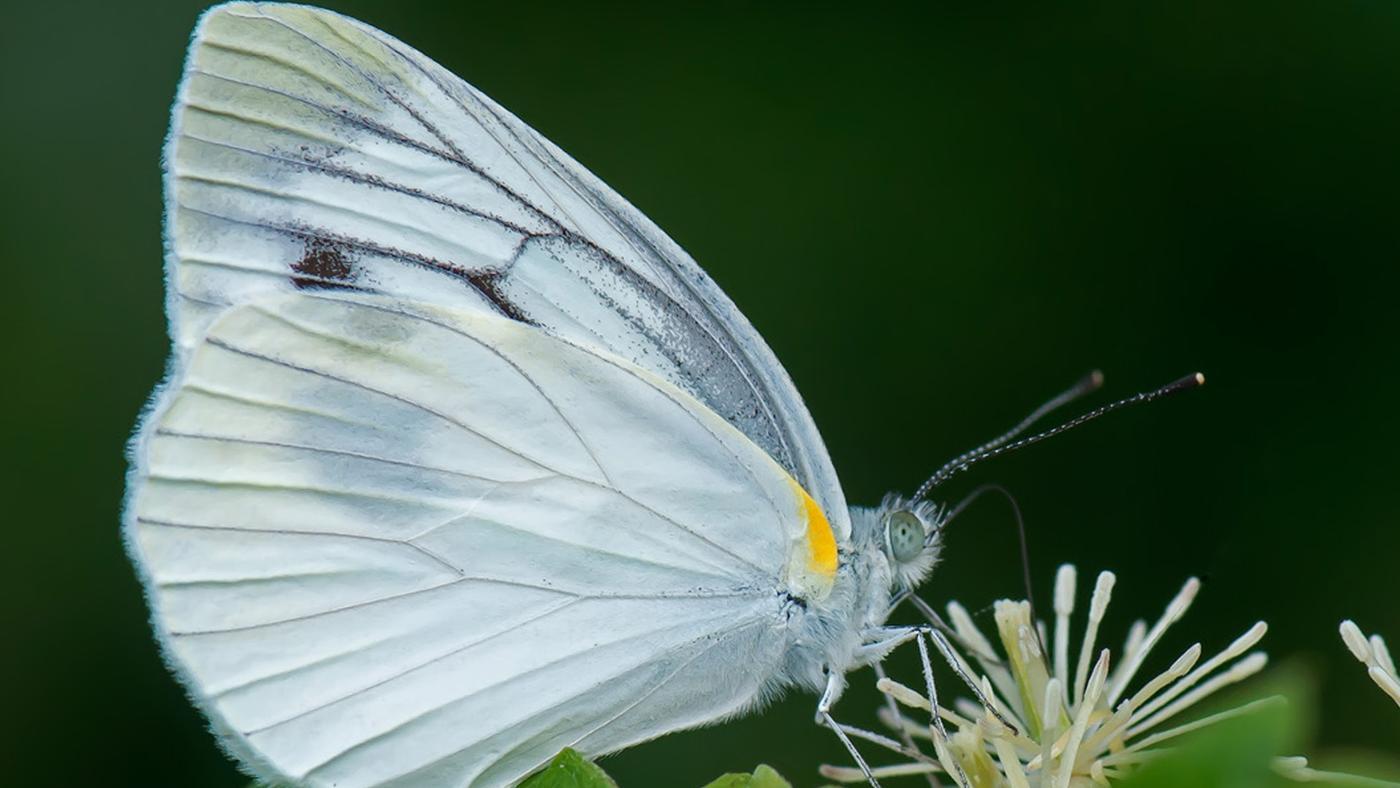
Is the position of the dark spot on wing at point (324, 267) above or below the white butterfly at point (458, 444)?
above

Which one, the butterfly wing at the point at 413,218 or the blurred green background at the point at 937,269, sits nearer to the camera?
the butterfly wing at the point at 413,218

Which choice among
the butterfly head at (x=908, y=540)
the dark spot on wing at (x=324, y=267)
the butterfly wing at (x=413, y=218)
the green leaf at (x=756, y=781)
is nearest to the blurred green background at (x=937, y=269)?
the butterfly head at (x=908, y=540)

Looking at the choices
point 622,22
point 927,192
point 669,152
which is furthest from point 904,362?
point 622,22

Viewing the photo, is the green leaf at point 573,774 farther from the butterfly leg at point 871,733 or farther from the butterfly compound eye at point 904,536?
the butterfly compound eye at point 904,536

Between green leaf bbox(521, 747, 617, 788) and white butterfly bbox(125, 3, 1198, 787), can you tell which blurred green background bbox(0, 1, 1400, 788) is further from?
green leaf bbox(521, 747, 617, 788)

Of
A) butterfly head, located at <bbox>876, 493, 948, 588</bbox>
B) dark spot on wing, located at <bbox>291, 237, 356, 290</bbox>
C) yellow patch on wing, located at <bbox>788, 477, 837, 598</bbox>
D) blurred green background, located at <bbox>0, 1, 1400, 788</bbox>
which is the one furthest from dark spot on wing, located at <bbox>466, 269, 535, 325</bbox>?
blurred green background, located at <bbox>0, 1, 1400, 788</bbox>

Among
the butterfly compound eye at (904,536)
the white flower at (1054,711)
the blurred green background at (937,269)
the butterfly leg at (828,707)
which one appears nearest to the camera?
the white flower at (1054,711)
